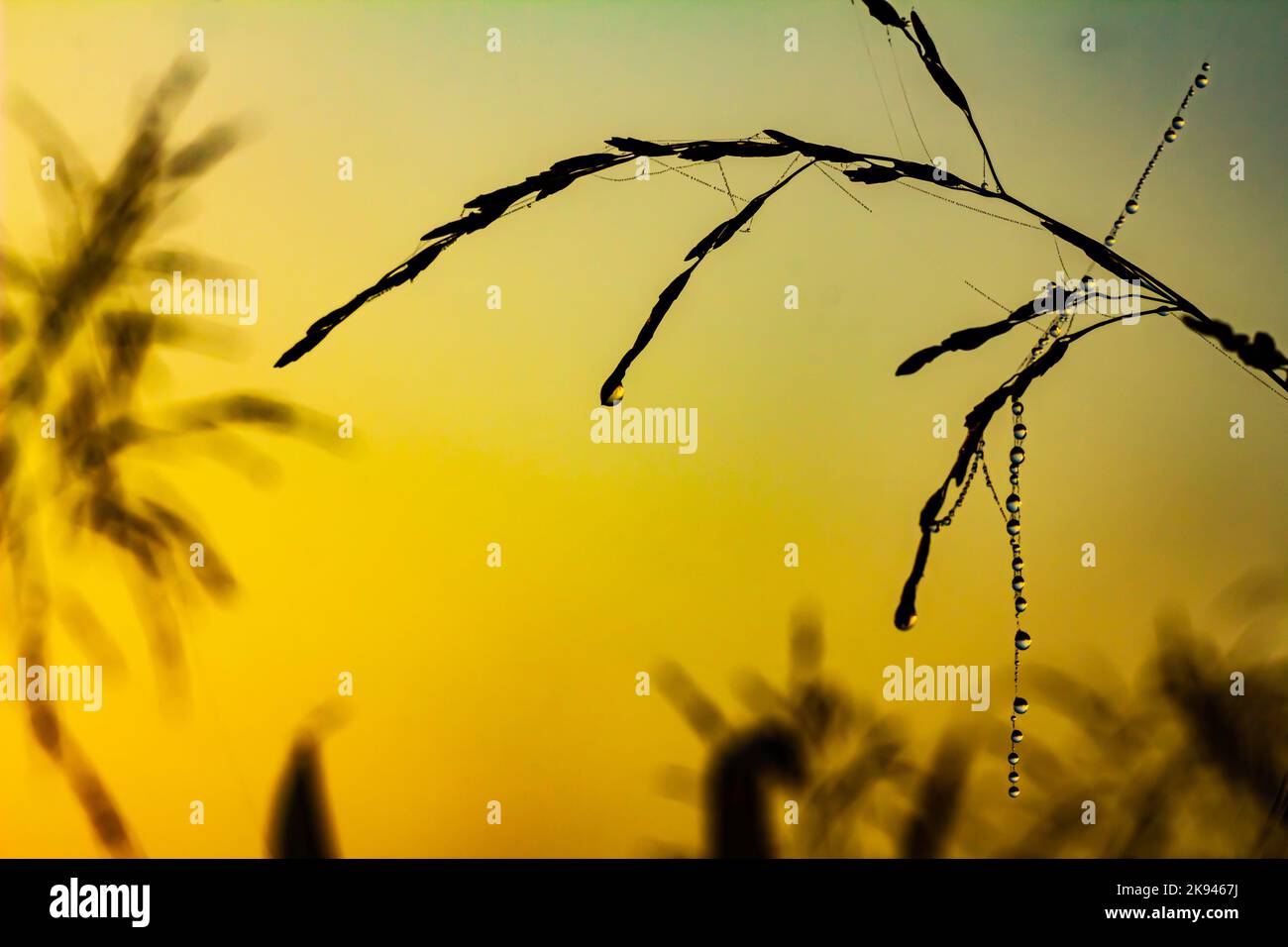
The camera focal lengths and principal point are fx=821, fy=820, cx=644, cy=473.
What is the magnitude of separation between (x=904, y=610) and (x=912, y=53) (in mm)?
938

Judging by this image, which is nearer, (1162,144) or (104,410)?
(1162,144)

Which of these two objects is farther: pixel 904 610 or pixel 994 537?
pixel 994 537

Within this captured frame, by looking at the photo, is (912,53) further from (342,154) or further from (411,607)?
(411,607)

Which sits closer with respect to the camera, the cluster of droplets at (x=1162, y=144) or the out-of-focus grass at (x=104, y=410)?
the cluster of droplets at (x=1162, y=144)

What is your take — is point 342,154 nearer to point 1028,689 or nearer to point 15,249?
point 15,249

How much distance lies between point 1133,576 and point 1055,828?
338 mm

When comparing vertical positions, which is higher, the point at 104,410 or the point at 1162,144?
the point at 1162,144

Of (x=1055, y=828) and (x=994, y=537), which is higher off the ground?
(x=994, y=537)

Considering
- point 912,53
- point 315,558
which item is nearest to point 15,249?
point 315,558

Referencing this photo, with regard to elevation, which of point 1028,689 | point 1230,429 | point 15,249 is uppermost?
point 15,249

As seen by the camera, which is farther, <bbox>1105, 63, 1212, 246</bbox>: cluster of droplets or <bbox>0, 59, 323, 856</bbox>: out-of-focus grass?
<bbox>0, 59, 323, 856</bbox>: out-of-focus grass

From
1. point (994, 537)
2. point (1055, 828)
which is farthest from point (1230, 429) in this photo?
point (1055, 828)

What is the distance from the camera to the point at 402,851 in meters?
1.08

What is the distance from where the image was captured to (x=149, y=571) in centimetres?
108
